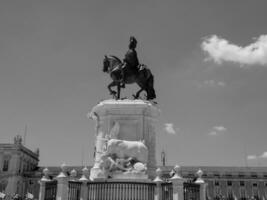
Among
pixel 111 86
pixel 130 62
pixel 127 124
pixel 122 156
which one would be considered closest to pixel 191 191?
pixel 122 156

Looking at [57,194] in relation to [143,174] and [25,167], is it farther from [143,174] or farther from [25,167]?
[25,167]

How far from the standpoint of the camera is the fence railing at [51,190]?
14.3 metres

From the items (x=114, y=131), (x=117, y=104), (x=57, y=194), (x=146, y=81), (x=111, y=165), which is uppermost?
(x=146, y=81)

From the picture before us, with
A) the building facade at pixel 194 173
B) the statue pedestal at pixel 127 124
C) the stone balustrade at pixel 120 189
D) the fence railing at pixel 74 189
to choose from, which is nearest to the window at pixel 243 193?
the building facade at pixel 194 173

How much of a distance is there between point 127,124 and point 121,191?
3.39 m

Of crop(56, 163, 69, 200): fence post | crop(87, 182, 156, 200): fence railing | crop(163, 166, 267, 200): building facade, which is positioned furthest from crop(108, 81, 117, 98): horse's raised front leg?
crop(163, 166, 267, 200): building facade

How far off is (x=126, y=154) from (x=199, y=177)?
2.97 m

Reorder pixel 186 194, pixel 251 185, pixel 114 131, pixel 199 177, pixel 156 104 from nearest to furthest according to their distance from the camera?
pixel 186 194 < pixel 199 177 < pixel 114 131 < pixel 156 104 < pixel 251 185

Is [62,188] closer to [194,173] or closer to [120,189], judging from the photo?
[120,189]

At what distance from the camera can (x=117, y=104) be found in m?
16.5

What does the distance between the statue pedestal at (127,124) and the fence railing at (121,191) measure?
2252mm

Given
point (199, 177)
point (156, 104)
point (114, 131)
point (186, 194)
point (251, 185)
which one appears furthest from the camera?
point (251, 185)

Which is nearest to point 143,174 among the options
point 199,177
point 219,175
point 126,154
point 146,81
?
point 126,154

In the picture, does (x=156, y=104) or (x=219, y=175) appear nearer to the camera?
(x=156, y=104)
